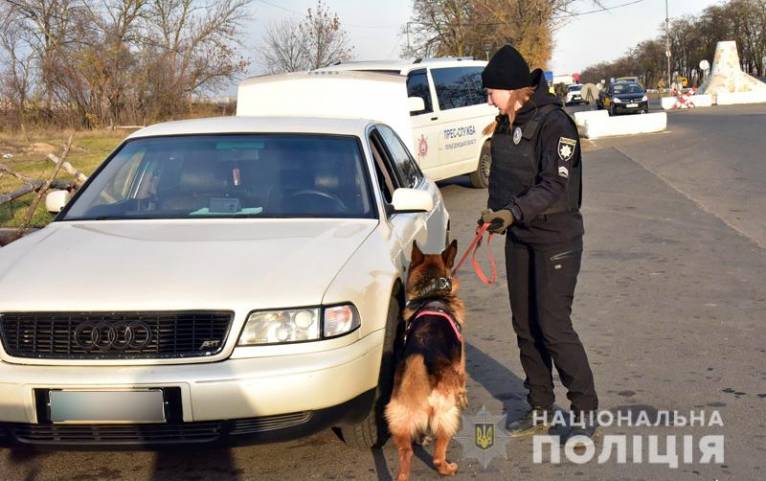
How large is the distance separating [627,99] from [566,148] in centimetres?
4030

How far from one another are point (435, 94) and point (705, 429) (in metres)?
9.87

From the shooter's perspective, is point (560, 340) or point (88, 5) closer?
point (560, 340)

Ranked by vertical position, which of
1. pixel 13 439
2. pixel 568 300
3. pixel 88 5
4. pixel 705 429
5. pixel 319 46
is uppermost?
pixel 88 5

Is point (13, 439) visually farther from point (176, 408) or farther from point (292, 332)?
point (292, 332)

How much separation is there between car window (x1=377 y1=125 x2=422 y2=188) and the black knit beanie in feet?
5.86

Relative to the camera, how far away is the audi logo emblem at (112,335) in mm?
3543

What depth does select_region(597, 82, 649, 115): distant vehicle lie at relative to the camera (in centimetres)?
4209

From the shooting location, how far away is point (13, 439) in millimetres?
3609

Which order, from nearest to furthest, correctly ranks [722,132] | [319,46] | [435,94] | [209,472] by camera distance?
[209,472] < [435,94] < [722,132] < [319,46]

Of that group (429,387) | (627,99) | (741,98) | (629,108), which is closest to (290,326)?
(429,387)

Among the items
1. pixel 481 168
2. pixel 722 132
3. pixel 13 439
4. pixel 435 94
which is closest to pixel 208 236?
pixel 13 439

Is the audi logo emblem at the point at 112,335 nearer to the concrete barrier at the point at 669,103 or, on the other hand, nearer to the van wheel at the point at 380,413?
the van wheel at the point at 380,413

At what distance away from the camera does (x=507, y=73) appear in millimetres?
4145

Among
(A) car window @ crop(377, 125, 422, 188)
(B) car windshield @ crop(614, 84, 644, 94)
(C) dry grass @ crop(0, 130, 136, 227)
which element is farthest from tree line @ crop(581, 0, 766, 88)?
(A) car window @ crop(377, 125, 422, 188)
